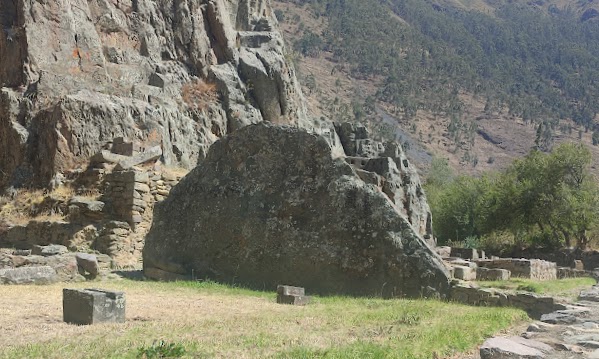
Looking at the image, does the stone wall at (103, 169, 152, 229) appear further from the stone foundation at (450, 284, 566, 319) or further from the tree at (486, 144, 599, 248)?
the tree at (486, 144, 599, 248)

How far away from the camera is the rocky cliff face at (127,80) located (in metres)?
20.5

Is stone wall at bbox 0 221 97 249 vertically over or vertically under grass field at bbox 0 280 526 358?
over

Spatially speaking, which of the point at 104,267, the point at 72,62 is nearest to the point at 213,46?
the point at 72,62

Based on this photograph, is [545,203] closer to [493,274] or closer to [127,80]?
[493,274]

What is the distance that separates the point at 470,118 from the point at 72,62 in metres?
137

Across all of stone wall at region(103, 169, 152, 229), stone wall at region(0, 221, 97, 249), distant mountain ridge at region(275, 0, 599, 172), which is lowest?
stone wall at region(0, 221, 97, 249)

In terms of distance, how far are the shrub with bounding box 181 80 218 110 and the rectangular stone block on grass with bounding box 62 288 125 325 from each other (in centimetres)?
2638

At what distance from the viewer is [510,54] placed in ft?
636

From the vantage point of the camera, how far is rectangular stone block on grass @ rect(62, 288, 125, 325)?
671 centimetres

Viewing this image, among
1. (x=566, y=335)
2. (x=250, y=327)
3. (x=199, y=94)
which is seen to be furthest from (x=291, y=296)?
(x=199, y=94)

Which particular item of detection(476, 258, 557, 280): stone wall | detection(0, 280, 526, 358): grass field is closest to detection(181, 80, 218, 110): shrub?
detection(476, 258, 557, 280): stone wall

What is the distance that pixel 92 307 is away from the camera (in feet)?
22.0

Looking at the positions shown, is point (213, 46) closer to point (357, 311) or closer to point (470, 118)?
point (357, 311)

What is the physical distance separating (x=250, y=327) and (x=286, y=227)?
4.90 m
